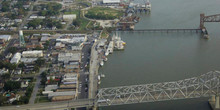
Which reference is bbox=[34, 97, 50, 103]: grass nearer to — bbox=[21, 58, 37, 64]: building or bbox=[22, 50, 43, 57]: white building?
bbox=[21, 58, 37, 64]: building

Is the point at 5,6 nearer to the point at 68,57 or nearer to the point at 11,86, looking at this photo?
the point at 68,57

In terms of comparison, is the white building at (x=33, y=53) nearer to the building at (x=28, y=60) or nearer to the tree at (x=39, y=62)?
the building at (x=28, y=60)

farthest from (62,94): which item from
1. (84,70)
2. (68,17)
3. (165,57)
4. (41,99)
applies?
(68,17)

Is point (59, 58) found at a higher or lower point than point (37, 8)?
lower

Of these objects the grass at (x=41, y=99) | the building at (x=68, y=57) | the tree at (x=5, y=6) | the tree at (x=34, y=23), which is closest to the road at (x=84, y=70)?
the building at (x=68, y=57)

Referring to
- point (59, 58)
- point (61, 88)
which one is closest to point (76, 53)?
point (59, 58)

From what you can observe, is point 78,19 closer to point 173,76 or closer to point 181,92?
point 173,76

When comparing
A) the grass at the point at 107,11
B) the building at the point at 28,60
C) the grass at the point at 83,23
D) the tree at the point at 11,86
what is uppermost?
the grass at the point at 107,11

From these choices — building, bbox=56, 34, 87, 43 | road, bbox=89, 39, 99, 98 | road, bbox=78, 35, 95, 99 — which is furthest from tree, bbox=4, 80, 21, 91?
building, bbox=56, 34, 87, 43
